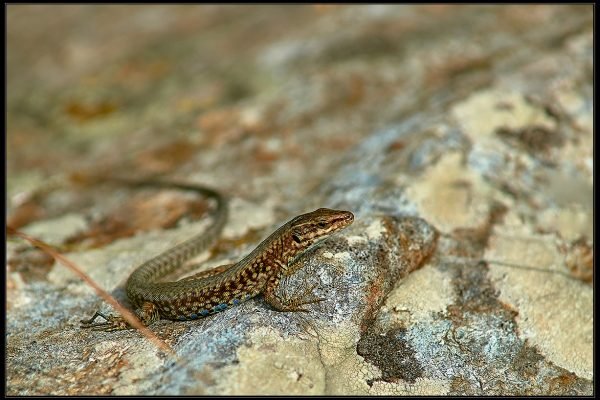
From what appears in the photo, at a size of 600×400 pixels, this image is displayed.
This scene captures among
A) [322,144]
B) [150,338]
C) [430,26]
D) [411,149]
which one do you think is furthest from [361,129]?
[150,338]

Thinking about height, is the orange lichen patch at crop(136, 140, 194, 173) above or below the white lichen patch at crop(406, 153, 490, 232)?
above

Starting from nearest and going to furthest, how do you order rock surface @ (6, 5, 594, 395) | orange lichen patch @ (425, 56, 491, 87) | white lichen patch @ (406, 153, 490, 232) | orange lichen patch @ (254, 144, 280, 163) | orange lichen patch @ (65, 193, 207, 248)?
rock surface @ (6, 5, 594, 395) < white lichen patch @ (406, 153, 490, 232) < orange lichen patch @ (65, 193, 207, 248) < orange lichen patch @ (254, 144, 280, 163) < orange lichen patch @ (425, 56, 491, 87)

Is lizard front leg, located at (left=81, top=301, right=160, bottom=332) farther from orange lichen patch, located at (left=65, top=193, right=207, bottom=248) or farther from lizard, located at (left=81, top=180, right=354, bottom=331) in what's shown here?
orange lichen patch, located at (left=65, top=193, right=207, bottom=248)

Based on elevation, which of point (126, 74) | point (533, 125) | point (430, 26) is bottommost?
point (533, 125)

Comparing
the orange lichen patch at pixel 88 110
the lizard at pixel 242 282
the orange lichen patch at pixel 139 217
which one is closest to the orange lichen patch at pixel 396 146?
the lizard at pixel 242 282

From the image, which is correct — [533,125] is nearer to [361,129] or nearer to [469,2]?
[361,129]

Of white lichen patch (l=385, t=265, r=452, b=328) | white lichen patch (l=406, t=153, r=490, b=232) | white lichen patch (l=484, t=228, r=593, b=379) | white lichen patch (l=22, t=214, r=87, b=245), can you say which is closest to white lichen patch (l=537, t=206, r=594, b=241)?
white lichen patch (l=484, t=228, r=593, b=379)

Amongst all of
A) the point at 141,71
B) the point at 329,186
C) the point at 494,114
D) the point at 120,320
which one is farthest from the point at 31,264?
the point at 494,114

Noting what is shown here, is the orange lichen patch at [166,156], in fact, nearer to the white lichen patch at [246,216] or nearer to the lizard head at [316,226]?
the white lichen patch at [246,216]
